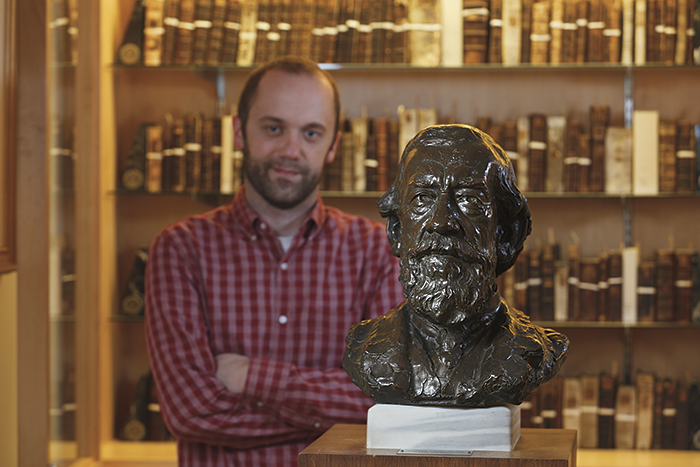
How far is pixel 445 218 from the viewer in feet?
4.82

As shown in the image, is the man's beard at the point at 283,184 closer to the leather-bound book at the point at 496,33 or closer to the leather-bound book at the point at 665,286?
the leather-bound book at the point at 496,33

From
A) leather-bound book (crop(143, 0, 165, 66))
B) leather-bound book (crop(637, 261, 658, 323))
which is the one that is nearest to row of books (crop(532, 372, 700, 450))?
leather-bound book (crop(637, 261, 658, 323))

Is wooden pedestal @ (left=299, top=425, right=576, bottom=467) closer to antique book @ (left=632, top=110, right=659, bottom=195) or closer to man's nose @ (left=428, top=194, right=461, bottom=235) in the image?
man's nose @ (left=428, top=194, right=461, bottom=235)

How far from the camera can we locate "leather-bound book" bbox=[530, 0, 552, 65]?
347 cm

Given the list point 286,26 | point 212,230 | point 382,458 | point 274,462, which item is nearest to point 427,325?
point 382,458

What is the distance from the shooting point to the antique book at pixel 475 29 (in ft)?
11.4

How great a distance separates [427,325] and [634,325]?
2.08 metres

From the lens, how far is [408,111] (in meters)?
3.53

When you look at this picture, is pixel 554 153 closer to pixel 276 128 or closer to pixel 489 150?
pixel 276 128

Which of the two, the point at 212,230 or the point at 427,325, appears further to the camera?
the point at 212,230

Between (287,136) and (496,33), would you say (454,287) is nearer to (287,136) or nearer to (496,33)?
(287,136)

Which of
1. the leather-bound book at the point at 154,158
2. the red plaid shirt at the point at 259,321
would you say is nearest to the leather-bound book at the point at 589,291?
the red plaid shirt at the point at 259,321

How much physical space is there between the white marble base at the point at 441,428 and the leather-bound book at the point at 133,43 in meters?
2.50

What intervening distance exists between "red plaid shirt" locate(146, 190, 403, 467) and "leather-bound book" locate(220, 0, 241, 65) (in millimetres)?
1371
